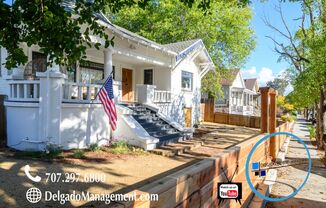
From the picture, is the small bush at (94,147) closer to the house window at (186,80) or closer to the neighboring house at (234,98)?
the house window at (186,80)

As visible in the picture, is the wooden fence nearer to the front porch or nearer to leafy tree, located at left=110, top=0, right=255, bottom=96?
leafy tree, located at left=110, top=0, right=255, bottom=96

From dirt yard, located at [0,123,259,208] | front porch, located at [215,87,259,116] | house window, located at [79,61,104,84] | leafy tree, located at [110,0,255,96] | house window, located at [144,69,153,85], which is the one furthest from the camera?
front porch, located at [215,87,259,116]

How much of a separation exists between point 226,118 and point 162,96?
34.3 ft

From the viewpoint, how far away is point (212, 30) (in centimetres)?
2286

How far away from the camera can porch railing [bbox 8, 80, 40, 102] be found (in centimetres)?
854

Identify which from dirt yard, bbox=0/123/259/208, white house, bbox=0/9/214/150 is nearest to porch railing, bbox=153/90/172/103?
white house, bbox=0/9/214/150

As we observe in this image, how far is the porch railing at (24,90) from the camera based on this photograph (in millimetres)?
8539

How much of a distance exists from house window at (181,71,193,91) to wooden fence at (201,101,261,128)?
597 cm

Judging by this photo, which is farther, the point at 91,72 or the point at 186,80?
the point at 186,80

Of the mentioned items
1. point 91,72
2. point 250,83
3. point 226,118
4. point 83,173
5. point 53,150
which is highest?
point 250,83

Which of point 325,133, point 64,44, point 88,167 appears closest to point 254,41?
point 325,133

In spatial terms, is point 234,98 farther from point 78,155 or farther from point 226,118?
point 78,155

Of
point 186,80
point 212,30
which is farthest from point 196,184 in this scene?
point 212,30

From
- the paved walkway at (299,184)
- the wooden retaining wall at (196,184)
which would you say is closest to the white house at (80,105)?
the wooden retaining wall at (196,184)
